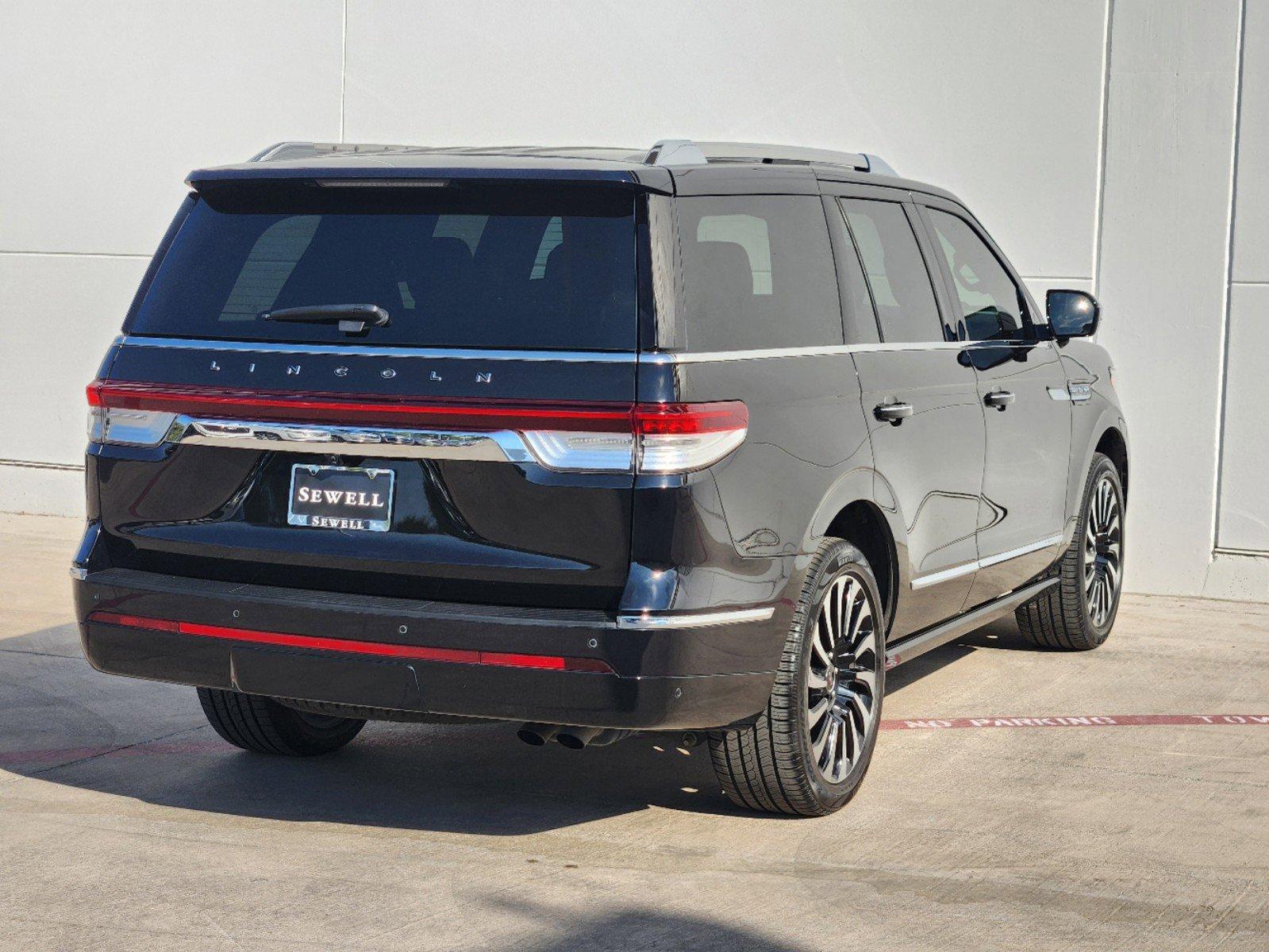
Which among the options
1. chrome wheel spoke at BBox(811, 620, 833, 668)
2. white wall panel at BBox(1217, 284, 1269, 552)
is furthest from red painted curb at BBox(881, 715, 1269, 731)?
white wall panel at BBox(1217, 284, 1269, 552)

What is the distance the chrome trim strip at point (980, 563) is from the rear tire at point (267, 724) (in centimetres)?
204

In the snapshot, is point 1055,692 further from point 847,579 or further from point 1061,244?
point 1061,244

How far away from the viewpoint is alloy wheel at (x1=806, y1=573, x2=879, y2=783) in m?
5.06

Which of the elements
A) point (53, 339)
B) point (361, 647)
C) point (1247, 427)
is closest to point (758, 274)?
point (361, 647)

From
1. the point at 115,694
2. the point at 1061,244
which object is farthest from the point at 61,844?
the point at 1061,244

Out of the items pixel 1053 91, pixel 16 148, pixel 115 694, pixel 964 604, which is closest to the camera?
pixel 964 604

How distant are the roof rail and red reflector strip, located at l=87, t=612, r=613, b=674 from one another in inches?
54.9

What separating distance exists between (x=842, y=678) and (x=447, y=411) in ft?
5.37

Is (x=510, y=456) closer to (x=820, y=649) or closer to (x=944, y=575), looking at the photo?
(x=820, y=649)

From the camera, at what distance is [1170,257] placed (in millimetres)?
9461

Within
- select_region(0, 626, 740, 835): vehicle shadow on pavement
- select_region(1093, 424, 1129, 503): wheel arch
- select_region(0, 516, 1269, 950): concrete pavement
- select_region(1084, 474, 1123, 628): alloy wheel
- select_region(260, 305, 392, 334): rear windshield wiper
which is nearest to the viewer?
select_region(0, 516, 1269, 950): concrete pavement

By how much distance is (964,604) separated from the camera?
6262mm

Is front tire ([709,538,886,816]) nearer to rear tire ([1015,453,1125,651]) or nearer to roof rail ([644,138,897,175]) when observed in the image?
roof rail ([644,138,897,175])

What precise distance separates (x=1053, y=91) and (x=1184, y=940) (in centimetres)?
647
